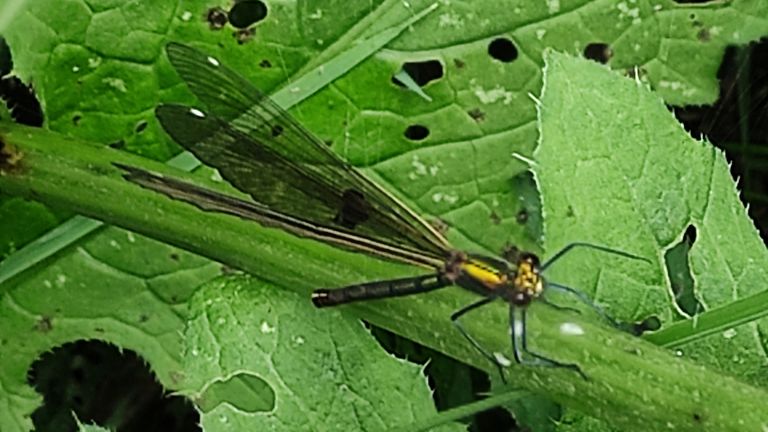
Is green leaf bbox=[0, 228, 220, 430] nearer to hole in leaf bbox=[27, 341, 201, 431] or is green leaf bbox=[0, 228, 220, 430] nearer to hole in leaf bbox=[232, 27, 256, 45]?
hole in leaf bbox=[27, 341, 201, 431]

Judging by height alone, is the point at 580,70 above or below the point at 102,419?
above

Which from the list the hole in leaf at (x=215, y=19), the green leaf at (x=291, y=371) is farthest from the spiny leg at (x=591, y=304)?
the hole in leaf at (x=215, y=19)

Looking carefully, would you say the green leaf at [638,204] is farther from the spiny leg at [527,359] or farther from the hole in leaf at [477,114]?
the hole in leaf at [477,114]

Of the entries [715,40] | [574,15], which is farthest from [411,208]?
[715,40]

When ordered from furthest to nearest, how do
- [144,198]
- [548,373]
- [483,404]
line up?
1. [144,198]
2. [483,404]
3. [548,373]

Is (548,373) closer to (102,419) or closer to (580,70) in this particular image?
(580,70)

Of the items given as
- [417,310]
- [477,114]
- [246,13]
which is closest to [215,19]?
[246,13]

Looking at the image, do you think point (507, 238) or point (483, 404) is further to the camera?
point (507, 238)

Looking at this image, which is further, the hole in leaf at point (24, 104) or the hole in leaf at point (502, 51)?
the hole in leaf at point (24, 104)
